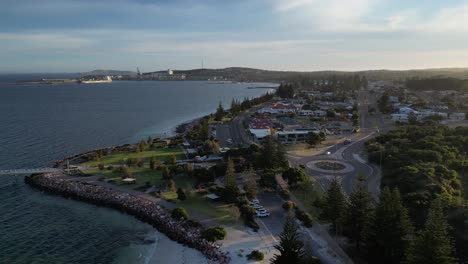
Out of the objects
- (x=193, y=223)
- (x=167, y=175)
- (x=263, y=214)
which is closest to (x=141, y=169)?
(x=167, y=175)

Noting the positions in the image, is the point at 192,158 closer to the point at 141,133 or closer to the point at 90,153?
the point at 90,153

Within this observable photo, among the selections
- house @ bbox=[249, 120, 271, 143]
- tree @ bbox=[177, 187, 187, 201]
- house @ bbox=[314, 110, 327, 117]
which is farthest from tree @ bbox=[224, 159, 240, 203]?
house @ bbox=[314, 110, 327, 117]

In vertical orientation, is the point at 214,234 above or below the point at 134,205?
above

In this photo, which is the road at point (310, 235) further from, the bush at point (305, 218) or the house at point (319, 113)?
the house at point (319, 113)

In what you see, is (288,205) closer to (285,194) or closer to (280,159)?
(285,194)

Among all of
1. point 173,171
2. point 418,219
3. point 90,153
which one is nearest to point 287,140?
point 173,171
